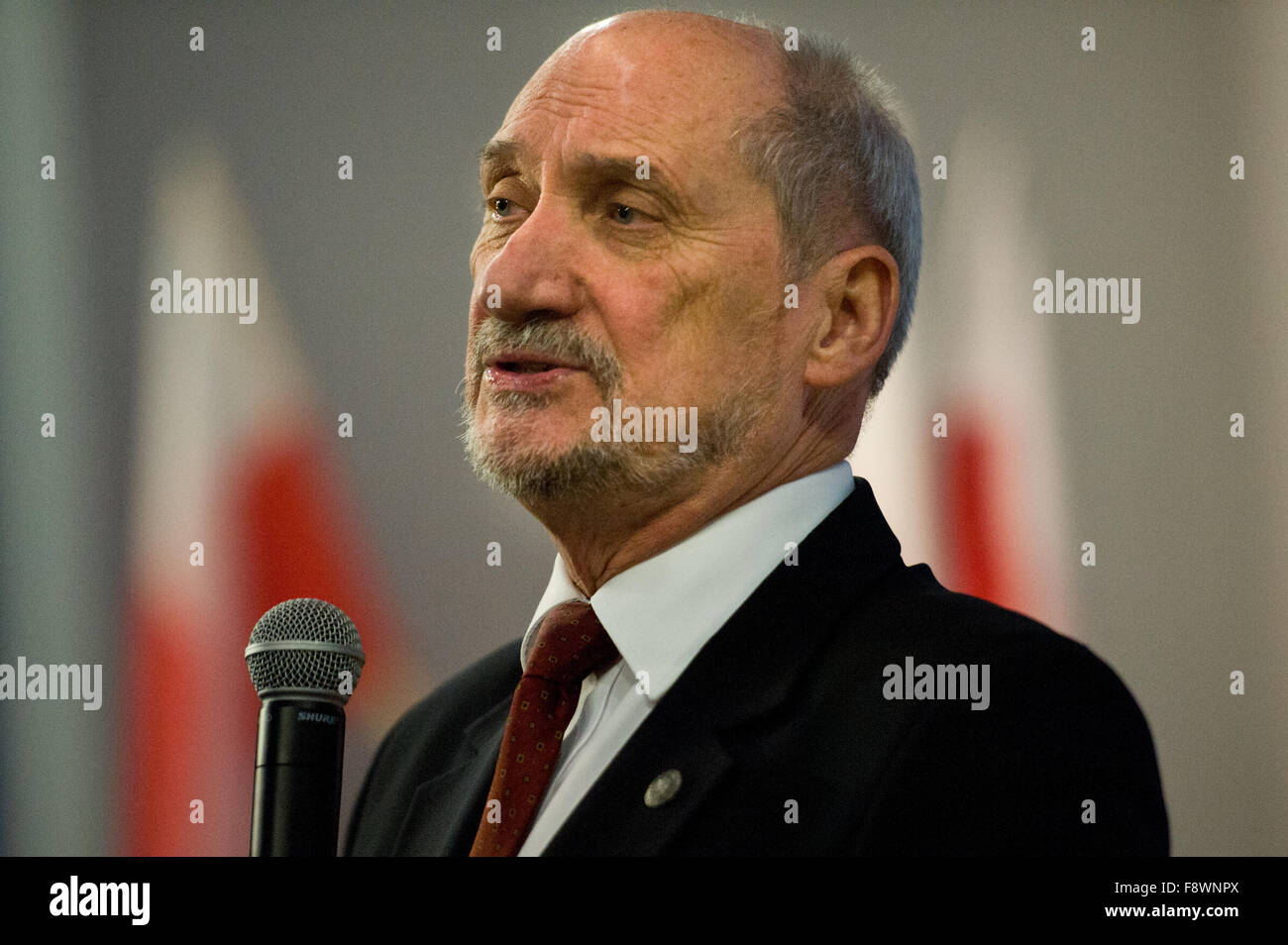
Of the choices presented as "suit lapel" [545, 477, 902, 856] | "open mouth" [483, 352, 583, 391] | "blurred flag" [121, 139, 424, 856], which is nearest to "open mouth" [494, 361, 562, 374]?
"open mouth" [483, 352, 583, 391]

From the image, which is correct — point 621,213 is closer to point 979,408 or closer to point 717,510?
point 717,510

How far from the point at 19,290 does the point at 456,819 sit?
161 centimetres

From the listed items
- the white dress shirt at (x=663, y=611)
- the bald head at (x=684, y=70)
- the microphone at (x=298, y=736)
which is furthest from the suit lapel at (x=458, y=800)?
the bald head at (x=684, y=70)

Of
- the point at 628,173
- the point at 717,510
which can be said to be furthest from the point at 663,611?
the point at 628,173

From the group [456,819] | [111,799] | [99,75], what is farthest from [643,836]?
[99,75]

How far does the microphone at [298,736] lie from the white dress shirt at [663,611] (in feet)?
0.96

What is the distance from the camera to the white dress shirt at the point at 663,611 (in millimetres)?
1813

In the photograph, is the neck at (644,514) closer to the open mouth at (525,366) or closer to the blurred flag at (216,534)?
the open mouth at (525,366)

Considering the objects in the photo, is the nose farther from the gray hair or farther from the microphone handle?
the microphone handle

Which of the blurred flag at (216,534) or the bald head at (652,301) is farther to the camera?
the blurred flag at (216,534)

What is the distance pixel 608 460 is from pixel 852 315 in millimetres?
447

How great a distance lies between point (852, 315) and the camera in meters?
2.08

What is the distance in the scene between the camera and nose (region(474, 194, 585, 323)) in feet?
6.31

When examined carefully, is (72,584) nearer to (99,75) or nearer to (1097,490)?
(99,75)
